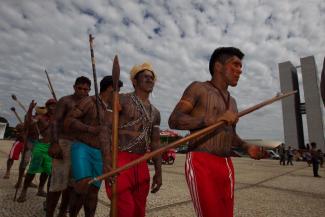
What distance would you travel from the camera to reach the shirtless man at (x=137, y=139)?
2.50 metres

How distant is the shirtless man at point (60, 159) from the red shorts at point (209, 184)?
7.14 feet

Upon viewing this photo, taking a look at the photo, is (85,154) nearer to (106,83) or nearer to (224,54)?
(106,83)

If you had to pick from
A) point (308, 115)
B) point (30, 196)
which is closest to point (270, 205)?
point (30, 196)

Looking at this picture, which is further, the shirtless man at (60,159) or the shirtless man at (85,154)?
the shirtless man at (60,159)

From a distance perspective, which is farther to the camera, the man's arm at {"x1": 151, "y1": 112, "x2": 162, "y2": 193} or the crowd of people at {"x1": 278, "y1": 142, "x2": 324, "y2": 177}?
the crowd of people at {"x1": 278, "y1": 142, "x2": 324, "y2": 177}

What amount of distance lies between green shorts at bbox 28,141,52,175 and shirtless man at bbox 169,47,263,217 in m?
3.87

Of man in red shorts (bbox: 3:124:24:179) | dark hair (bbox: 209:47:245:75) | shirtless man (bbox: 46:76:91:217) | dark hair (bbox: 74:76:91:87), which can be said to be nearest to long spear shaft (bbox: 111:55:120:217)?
dark hair (bbox: 209:47:245:75)

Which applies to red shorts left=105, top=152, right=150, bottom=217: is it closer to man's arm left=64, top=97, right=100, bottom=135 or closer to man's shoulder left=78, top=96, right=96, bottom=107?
man's arm left=64, top=97, right=100, bottom=135

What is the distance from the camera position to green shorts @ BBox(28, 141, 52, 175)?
519 cm

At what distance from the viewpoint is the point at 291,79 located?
158 ft

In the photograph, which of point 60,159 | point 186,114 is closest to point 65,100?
point 60,159

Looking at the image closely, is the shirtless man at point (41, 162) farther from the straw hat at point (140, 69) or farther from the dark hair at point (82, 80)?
the straw hat at point (140, 69)

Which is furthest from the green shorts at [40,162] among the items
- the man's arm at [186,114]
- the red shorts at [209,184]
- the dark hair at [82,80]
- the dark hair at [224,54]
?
the dark hair at [224,54]

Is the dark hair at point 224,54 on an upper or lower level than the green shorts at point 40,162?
upper
